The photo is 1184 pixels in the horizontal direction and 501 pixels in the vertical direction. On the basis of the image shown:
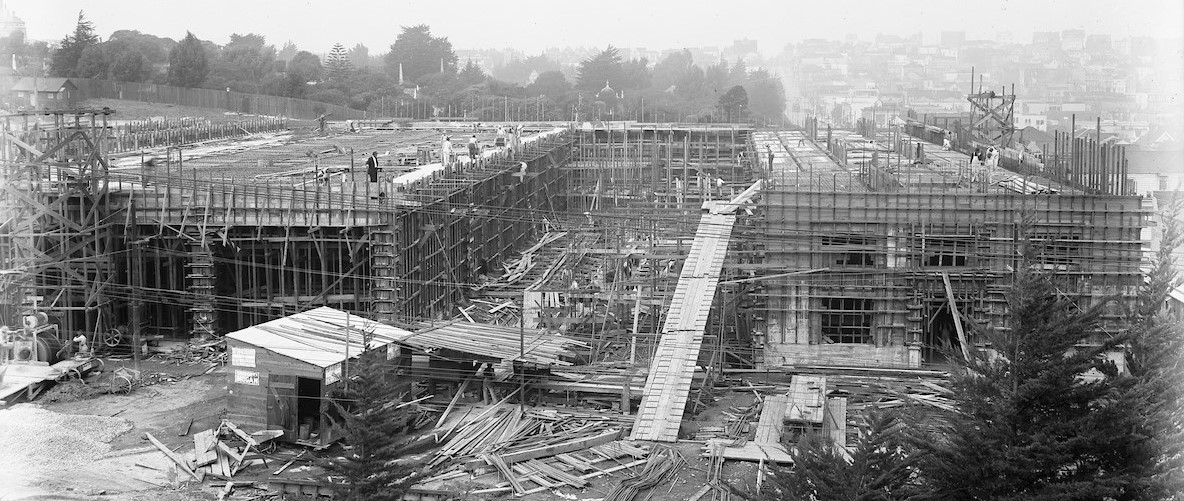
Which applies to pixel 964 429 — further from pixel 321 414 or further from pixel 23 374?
pixel 23 374

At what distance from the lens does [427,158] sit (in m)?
41.6

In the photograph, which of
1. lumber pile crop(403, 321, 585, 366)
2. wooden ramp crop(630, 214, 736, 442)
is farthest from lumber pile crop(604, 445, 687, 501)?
lumber pile crop(403, 321, 585, 366)

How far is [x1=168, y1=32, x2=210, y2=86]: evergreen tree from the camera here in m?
88.6

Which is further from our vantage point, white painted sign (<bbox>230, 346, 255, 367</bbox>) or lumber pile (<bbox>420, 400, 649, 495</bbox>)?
white painted sign (<bbox>230, 346, 255, 367</bbox>)

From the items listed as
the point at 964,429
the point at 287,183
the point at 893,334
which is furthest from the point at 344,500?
the point at 287,183

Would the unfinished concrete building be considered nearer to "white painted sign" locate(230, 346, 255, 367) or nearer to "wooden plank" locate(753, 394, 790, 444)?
"wooden plank" locate(753, 394, 790, 444)

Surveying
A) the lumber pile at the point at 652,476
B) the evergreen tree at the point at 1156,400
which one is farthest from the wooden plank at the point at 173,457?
the evergreen tree at the point at 1156,400

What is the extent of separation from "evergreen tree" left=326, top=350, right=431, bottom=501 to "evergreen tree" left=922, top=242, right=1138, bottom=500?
657cm

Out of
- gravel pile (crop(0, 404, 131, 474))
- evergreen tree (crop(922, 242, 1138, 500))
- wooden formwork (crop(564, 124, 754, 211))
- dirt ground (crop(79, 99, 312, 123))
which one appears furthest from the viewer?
dirt ground (crop(79, 99, 312, 123))

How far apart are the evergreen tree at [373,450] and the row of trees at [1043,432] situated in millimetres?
4765

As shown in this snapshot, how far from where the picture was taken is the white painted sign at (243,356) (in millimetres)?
22219

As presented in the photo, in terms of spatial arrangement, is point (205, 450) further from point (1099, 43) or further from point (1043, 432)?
point (1099, 43)

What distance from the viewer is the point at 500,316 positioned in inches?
1261

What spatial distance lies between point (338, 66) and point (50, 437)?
82836 mm
